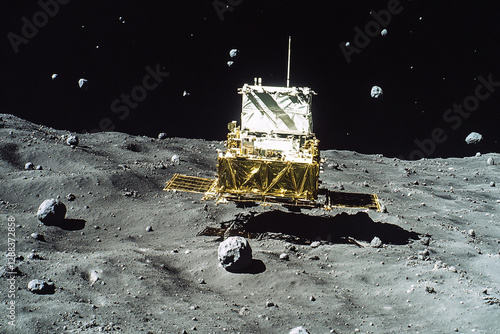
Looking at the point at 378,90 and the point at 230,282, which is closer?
the point at 230,282

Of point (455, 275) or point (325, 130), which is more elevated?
point (325, 130)

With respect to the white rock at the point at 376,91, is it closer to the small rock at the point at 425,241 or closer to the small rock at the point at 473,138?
the small rock at the point at 473,138

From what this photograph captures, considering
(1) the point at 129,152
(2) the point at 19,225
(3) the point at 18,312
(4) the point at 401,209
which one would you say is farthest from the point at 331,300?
(1) the point at 129,152

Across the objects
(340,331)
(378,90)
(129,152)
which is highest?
(378,90)

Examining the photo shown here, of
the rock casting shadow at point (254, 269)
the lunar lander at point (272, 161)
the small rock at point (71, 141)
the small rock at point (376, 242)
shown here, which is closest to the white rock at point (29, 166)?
the small rock at point (71, 141)

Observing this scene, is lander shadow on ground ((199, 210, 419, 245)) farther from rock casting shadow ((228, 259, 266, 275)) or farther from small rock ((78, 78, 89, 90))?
small rock ((78, 78, 89, 90))

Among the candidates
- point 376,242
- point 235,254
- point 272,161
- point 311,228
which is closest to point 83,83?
point 272,161

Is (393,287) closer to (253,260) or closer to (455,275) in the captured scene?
(455,275)
